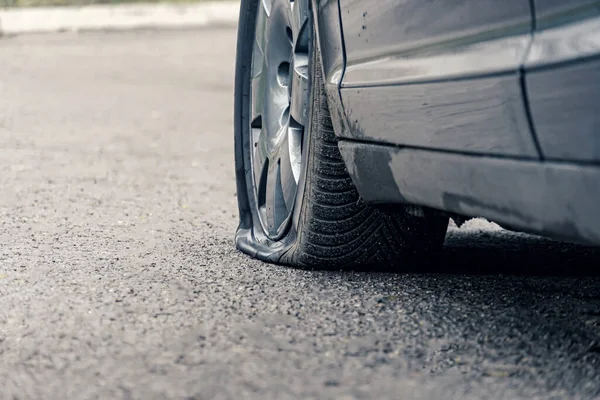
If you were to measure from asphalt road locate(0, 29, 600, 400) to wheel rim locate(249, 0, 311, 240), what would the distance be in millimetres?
225

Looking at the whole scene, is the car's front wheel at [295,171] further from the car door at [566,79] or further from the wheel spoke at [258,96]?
the car door at [566,79]

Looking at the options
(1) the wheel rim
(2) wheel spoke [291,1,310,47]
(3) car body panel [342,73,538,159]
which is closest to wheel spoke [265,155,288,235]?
(1) the wheel rim

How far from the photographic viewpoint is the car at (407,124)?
184 cm

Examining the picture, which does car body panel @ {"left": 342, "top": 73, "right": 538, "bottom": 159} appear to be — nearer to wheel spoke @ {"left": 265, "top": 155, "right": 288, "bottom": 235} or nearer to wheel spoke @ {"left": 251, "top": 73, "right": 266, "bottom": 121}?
wheel spoke @ {"left": 265, "top": 155, "right": 288, "bottom": 235}

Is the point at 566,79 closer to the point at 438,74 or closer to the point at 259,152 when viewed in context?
the point at 438,74

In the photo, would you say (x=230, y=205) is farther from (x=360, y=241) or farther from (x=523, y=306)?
(x=523, y=306)

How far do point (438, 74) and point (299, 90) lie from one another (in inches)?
36.7

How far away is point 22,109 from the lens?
8.44 m

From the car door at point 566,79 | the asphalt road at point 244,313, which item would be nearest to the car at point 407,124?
the car door at point 566,79

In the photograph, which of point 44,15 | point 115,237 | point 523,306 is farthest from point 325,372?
point 44,15

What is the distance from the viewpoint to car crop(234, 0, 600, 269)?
6.05 ft

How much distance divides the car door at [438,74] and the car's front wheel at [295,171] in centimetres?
24

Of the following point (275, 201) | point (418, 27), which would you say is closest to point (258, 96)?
point (275, 201)

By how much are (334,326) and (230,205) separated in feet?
8.05
